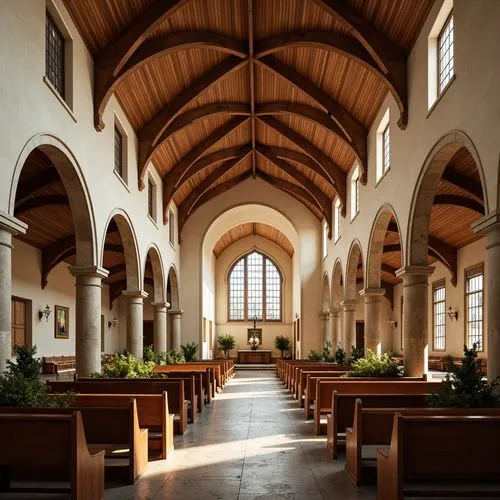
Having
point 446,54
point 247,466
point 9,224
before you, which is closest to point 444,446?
point 247,466

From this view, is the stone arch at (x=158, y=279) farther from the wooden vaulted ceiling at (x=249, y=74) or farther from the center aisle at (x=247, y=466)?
the center aisle at (x=247, y=466)

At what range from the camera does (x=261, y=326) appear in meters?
35.0

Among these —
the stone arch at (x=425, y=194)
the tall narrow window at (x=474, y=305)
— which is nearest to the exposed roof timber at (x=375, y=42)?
the stone arch at (x=425, y=194)

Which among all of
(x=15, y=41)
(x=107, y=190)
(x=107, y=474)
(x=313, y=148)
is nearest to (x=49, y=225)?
(x=107, y=190)

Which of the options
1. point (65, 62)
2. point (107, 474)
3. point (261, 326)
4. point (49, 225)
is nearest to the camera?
point (107, 474)

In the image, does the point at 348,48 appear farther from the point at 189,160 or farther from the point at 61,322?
the point at 61,322

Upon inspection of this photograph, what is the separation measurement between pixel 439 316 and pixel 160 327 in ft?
33.9

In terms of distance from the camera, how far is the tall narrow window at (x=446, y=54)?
10.1 m

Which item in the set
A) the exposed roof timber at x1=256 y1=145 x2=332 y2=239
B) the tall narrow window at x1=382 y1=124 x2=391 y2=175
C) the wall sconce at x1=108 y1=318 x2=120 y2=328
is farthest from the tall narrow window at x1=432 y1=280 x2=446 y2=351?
the wall sconce at x1=108 y1=318 x2=120 y2=328

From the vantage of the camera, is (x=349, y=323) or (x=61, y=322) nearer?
(x=349, y=323)

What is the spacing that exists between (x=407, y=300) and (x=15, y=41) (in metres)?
8.13

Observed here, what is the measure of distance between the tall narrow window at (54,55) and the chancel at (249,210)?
71 mm

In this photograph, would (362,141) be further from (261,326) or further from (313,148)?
(261,326)

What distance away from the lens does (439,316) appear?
23.6 metres
